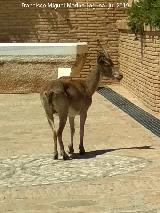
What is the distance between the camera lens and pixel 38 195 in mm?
6426

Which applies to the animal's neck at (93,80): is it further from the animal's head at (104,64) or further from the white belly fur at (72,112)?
the white belly fur at (72,112)

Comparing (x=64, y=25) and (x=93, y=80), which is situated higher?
(x=64, y=25)

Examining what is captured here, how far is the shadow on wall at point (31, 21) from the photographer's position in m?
17.7

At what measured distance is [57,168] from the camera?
767 cm

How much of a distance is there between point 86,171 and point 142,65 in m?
6.61

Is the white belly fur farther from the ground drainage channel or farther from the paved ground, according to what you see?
the ground drainage channel

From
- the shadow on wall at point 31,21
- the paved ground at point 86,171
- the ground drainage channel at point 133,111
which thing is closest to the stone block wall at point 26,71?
the ground drainage channel at point 133,111

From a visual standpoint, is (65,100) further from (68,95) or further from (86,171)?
(86,171)

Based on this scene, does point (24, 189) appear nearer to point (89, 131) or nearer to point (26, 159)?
point (26, 159)

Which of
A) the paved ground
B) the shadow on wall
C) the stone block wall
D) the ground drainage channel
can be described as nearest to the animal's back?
the paved ground

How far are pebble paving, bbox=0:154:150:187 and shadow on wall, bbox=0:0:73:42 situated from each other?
980cm

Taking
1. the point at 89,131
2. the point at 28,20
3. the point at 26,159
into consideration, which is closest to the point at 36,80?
the point at 28,20

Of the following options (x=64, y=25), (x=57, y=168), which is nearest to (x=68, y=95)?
(x=57, y=168)

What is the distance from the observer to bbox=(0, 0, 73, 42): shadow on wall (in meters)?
17.7
